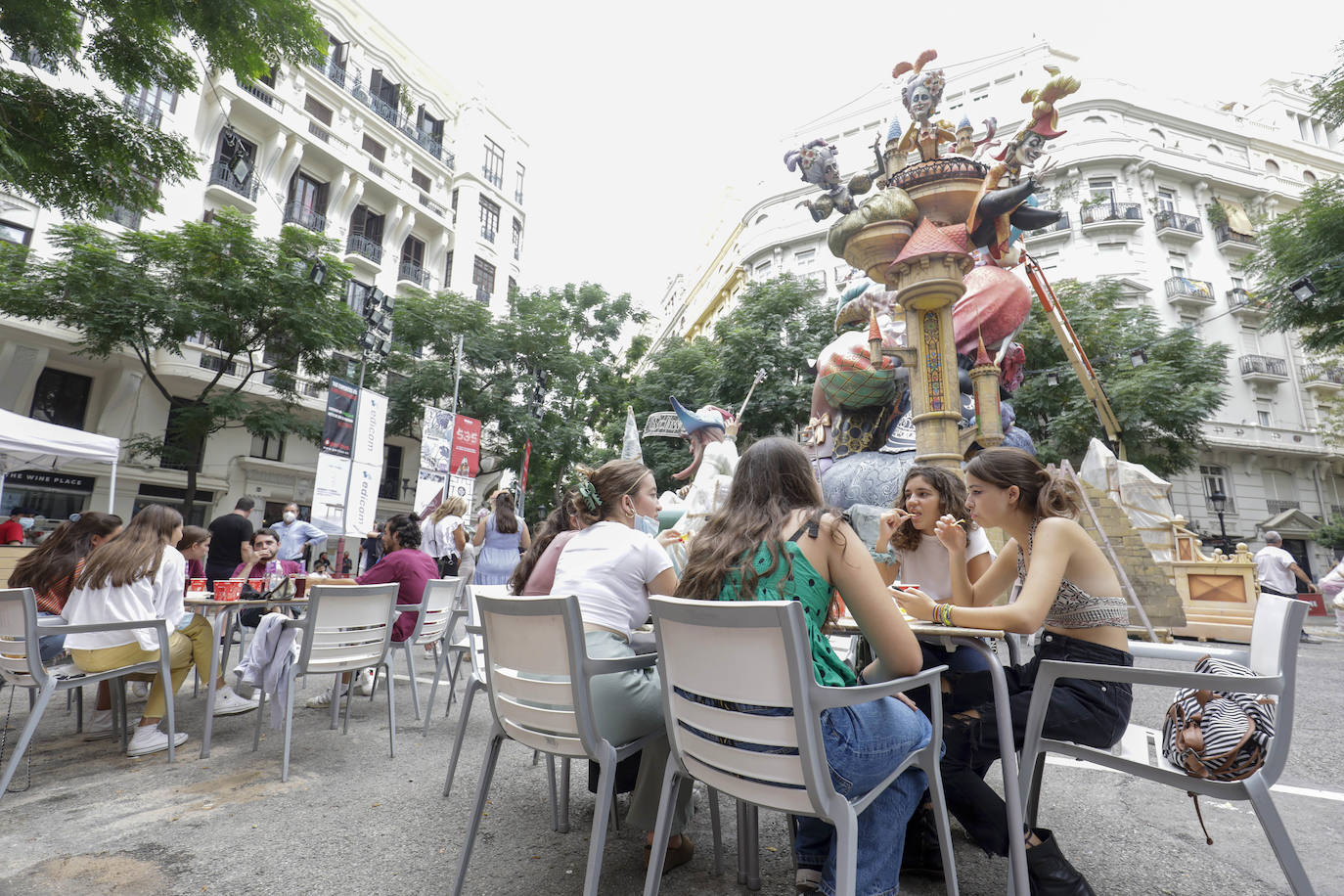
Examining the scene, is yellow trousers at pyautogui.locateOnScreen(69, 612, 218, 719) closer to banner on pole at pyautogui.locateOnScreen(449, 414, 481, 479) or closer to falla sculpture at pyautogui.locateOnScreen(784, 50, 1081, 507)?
falla sculpture at pyautogui.locateOnScreen(784, 50, 1081, 507)

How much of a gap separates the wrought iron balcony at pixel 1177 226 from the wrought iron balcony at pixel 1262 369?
461 cm

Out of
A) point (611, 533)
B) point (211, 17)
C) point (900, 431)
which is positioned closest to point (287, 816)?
point (611, 533)

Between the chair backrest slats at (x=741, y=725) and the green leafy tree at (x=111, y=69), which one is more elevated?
the green leafy tree at (x=111, y=69)

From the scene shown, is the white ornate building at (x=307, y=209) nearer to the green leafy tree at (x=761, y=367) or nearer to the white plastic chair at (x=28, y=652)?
the white plastic chair at (x=28, y=652)

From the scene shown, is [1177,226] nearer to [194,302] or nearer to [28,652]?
[194,302]

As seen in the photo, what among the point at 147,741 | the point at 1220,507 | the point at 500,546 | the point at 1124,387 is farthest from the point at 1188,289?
the point at 147,741

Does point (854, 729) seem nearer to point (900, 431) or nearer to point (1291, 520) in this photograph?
point (900, 431)

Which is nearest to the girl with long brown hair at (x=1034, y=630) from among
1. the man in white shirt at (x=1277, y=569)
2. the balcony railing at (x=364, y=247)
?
the man in white shirt at (x=1277, y=569)

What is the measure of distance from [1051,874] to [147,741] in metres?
4.30

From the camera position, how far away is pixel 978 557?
2855mm

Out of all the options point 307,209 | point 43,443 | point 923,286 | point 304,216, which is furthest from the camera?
point 307,209

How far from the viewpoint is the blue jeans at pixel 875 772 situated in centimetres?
164

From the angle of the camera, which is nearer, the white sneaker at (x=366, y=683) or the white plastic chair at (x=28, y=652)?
the white plastic chair at (x=28, y=652)

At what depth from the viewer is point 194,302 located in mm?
14211
